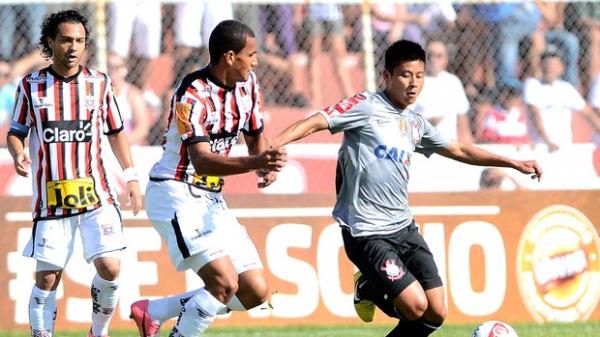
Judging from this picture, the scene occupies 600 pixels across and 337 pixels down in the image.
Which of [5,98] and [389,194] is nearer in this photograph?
[389,194]

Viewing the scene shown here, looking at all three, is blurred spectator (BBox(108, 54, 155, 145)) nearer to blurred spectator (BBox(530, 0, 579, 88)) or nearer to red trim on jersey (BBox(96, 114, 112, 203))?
red trim on jersey (BBox(96, 114, 112, 203))

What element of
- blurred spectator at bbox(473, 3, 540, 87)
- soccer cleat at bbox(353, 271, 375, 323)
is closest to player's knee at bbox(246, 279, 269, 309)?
soccer cleat at bbox(353, 271, 375, 323)

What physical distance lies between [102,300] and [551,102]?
625 centimetres

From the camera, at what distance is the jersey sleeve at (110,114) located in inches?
326

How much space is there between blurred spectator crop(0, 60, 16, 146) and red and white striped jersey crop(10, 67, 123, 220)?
381 cm

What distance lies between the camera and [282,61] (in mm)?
12656

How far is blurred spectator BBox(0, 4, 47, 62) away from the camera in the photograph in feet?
39.3

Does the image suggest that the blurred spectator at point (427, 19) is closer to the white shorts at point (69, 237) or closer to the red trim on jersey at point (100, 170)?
the red trim on jersey at point (100, 170)

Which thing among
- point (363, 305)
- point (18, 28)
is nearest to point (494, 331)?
point (363, 305)

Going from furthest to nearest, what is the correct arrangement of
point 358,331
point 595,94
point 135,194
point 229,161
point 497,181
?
1. point 595,94
2. point 497,181
3. point 358,331
4. point 135,194
5. point 229,161

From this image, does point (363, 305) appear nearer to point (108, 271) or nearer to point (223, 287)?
point (223, 287)

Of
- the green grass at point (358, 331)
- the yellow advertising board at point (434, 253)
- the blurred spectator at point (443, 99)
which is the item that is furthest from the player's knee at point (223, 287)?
the blurred spectator at point (443, 99)

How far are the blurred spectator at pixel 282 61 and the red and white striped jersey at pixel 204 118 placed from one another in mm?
4803

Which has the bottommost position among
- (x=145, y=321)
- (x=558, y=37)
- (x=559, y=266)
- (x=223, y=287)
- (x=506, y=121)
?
(x=559, y=266)
